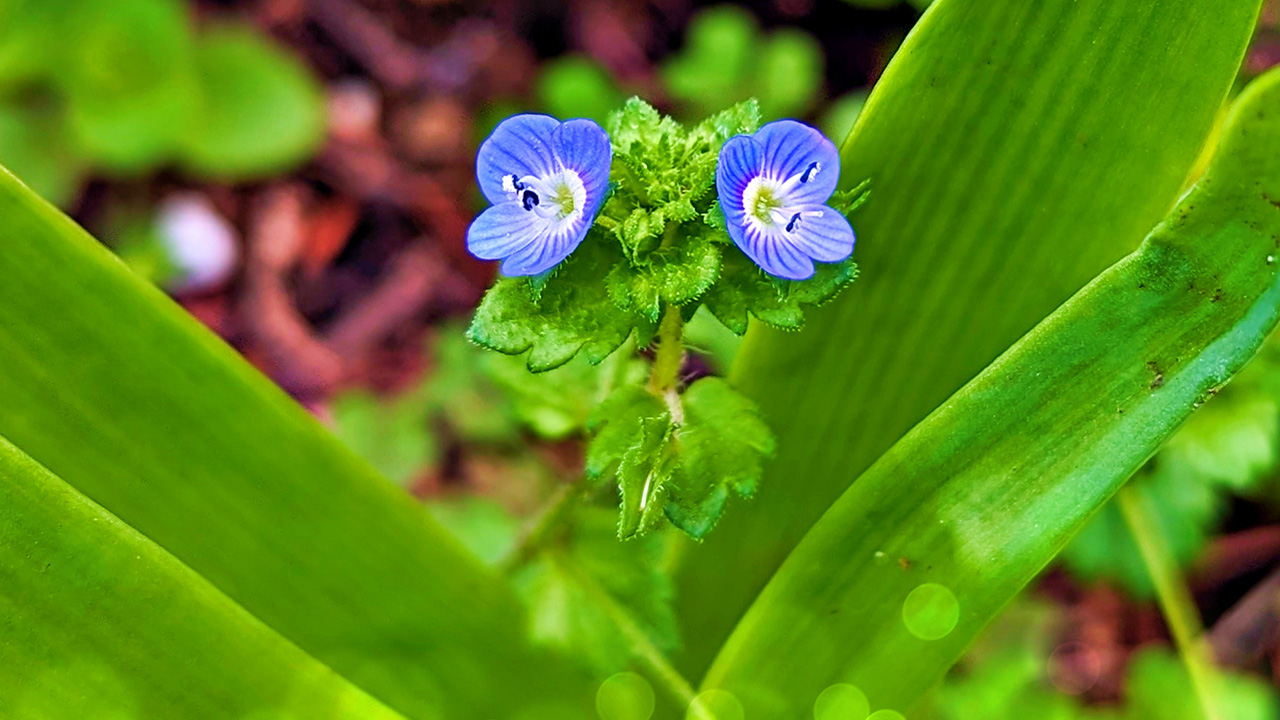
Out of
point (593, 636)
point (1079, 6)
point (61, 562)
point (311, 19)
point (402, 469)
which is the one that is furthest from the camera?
point (311, 19)

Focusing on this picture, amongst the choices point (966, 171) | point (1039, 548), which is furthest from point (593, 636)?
point (966, 171)

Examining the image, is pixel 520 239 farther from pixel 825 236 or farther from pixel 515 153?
pixel 825 236

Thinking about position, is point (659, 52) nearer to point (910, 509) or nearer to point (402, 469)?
point (402, 469)

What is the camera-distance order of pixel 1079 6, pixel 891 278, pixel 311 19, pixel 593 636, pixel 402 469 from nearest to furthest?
pixel 1079 6, pixel 891 278, pixel 593 636, pixel 402 469, pixel 311 19

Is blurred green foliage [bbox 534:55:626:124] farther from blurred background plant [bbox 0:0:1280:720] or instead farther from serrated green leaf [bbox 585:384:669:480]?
serrated green leaf [bbox 585:384:669:480]

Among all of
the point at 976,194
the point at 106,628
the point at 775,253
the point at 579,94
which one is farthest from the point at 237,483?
the point at 579,94

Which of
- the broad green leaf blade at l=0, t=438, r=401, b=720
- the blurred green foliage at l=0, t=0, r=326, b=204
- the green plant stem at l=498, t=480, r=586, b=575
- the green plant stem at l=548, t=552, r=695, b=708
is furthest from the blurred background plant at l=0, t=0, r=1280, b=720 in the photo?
the broad green leaf blade at l=0, t=438, r=401, b=720

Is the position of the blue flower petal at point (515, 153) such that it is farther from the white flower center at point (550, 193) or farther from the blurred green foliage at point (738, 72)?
the blurred green foliage at point (738, 72)
